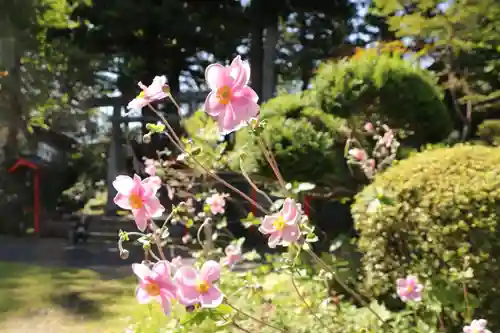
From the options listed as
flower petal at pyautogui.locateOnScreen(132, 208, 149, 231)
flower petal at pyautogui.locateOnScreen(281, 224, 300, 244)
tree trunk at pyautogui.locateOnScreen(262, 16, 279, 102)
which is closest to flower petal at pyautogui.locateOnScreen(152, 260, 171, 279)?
flower petal at pyautogui.locateOnScreen(132, 208, 149, 231)

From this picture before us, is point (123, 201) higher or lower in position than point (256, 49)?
lower

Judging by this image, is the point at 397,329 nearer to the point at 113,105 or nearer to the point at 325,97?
the point at 325,97

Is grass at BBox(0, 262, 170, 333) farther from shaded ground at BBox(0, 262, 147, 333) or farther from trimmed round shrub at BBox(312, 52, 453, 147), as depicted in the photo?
trimmed round shrub at BBox(312, 52, 453, 147)

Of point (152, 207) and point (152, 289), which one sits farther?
point (152, 207)

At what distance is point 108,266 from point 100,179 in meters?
4.50

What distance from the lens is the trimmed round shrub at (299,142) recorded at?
2787mm

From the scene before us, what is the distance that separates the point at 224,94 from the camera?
83 cm

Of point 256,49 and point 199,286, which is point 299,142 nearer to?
point 199,286

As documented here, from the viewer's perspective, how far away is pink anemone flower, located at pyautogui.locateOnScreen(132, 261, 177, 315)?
799 millimetres

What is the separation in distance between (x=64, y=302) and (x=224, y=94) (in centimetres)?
309

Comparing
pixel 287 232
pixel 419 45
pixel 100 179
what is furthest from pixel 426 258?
pixel 100 179

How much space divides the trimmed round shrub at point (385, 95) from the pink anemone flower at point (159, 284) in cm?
225

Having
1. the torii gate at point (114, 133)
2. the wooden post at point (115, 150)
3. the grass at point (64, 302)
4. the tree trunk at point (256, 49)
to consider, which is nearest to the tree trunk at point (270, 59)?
the tree trunk at point (256, 49)

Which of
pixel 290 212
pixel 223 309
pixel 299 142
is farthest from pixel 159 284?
pixel 299 142
